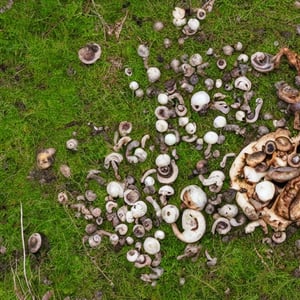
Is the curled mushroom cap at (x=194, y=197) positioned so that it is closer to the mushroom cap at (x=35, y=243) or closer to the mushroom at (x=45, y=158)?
the mushroom at (x=45, y=158)

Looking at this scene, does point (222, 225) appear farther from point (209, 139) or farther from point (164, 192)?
point (209, 139)

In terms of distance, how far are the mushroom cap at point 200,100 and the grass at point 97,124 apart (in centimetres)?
15


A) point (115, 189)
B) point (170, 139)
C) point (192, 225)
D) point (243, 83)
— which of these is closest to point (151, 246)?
point (192, 225)

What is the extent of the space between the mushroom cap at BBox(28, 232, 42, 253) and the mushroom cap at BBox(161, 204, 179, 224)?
149 centimetres

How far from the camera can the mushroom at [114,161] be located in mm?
6195

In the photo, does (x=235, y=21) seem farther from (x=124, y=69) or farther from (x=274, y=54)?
Result: (x=124, y=69)

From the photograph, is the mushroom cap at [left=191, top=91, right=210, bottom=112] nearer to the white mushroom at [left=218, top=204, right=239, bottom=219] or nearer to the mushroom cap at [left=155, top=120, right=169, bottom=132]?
the mushroom cap at [left=155, top=120, right=169, bottom=132]

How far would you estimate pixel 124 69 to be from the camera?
20.9ft

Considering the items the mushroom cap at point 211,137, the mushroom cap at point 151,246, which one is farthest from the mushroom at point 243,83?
the mushroom cap at point 151,246

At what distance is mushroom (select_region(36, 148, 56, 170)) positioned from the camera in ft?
20.7

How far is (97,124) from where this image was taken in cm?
636

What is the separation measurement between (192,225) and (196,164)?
0.73 metres

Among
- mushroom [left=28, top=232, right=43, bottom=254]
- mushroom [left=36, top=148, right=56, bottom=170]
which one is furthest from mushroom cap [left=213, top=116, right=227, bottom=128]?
mushroom [left=28, top=232, right=43, bottom=254]

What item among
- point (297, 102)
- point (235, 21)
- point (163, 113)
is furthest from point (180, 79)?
Answer: point (297, 102)
